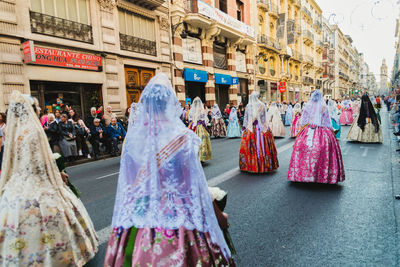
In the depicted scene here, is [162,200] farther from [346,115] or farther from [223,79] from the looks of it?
[223,79]

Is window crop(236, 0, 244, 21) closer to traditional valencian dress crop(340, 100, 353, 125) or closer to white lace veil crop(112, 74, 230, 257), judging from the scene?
traditional valencian dress crop(340, 100, 353, 125)

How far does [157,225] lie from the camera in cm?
181

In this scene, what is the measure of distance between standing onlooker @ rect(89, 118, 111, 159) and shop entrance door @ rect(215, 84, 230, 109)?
13141mm

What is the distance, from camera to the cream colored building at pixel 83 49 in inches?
389

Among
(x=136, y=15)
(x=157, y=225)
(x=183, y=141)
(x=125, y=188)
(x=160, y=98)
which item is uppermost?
(x=136, y=15)

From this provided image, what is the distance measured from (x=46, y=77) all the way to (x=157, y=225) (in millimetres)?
11070

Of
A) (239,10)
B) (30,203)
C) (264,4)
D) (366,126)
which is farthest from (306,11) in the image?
(30,203)

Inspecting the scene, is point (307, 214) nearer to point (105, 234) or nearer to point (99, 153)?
point (105, 234)

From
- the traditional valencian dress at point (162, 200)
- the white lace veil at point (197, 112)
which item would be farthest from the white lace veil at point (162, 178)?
the white lace veil at point (197, 112)

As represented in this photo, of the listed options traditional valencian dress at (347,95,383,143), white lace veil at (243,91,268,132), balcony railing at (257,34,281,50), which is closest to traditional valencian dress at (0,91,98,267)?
white lace veil at (243,91,268,132)

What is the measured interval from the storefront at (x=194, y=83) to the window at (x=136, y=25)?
330 cm

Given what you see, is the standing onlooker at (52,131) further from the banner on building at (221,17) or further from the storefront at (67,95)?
the banner on building at (221,17)

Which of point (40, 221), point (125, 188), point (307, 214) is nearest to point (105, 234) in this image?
point (40, 221)

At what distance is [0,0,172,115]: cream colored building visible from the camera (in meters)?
9.89
